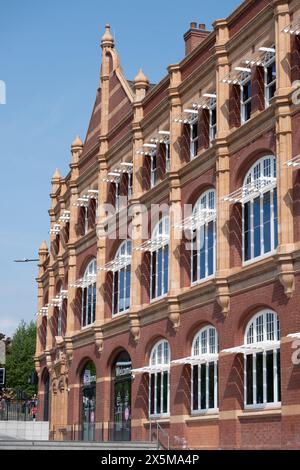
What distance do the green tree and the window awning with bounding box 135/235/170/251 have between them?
46150 millimetres

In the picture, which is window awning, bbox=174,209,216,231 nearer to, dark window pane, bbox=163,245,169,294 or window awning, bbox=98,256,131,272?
dark window pane, bbox=163,245,169,294

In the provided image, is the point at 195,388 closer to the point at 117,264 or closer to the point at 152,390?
the point at 152,390

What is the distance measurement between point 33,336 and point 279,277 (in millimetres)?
60962

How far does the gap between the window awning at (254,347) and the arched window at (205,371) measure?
2390 millimetres

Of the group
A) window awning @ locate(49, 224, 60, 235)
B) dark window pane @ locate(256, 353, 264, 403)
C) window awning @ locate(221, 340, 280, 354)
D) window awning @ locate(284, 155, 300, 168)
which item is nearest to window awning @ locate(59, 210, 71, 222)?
window awning @ locate(49, 224, 60, 235)

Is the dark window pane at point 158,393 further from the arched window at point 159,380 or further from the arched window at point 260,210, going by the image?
the arched window at point 260,210

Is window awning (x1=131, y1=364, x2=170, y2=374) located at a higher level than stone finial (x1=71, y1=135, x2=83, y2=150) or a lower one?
lower

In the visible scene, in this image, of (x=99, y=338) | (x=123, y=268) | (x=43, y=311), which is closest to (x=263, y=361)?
(x=123, y=268)

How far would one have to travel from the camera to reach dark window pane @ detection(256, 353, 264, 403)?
100 feet

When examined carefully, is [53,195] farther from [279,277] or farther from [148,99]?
[279,277]

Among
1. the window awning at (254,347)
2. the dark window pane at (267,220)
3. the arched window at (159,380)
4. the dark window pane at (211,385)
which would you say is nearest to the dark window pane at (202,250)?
the dark window pane at (211,385)

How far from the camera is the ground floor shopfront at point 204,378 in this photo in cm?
2930

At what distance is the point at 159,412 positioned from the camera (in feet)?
125

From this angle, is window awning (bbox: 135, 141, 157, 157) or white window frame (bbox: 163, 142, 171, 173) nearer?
white window frame (bbox: 163, 142, 171, 173)
